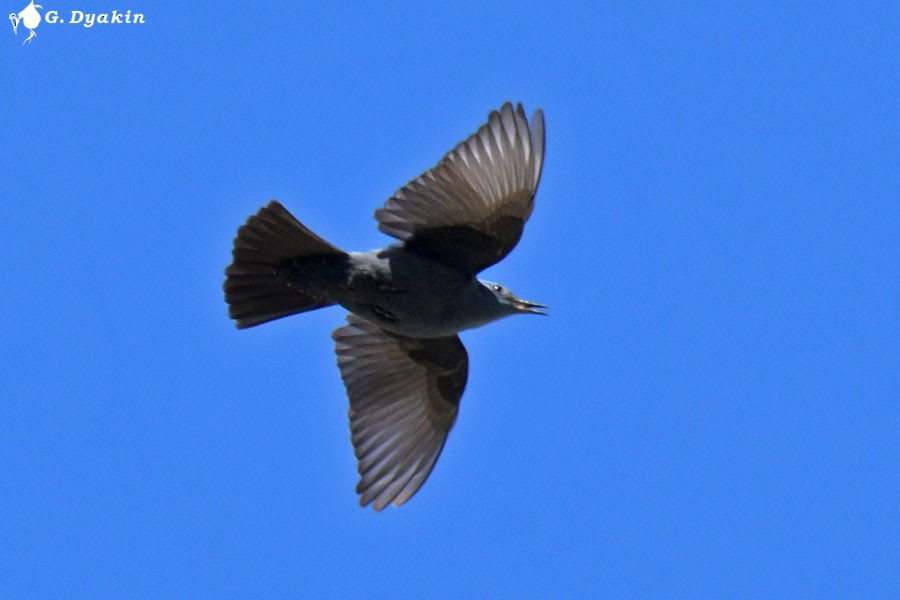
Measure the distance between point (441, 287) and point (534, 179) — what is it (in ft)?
3.40

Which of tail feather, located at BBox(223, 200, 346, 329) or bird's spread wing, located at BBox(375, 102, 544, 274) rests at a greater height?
bird's spread wing, located at BBox(375, 102, 544, 274)

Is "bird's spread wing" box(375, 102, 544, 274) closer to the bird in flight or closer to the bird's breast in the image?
the bird in flight

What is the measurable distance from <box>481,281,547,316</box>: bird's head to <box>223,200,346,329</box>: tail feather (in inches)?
46.3

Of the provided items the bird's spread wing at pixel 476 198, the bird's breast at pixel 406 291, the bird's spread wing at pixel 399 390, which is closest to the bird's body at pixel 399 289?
the bird's breast at pixel 406 291

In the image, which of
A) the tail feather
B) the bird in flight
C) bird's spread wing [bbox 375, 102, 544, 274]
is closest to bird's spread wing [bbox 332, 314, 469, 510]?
the bird in flight

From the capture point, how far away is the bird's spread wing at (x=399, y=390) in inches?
517

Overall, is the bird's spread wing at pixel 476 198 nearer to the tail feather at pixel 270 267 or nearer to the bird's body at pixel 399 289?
the bird's body at pixel 399 289

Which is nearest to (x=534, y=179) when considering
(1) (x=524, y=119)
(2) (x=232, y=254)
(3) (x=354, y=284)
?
(1) (x=524, y=119)

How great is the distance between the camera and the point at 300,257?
12.1 meters

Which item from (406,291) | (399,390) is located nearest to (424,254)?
(406,291)

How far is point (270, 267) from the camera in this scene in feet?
40.1

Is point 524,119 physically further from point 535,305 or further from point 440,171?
point 535,305

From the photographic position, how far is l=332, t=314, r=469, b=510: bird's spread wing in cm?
1314

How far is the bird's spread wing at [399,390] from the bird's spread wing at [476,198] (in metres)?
1.32
